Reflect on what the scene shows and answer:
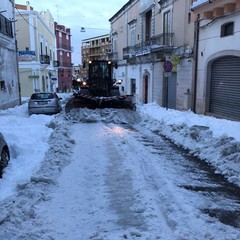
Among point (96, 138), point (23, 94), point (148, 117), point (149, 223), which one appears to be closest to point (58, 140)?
point (96, 138)

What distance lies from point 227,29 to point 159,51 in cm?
683

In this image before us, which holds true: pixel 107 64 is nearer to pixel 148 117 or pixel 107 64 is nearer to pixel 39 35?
pixel 148 117

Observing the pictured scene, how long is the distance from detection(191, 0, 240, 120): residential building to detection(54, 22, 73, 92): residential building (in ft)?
128

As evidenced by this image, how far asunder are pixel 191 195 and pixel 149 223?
4.12 feet

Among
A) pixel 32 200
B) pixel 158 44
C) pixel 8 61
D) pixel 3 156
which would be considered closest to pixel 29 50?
pixel 8 61

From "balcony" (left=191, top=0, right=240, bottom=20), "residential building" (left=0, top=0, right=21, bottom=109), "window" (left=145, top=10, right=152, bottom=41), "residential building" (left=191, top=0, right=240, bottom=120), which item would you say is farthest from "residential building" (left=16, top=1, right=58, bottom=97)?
"balcony" (left=191, top=0, right=240, bottom=20)

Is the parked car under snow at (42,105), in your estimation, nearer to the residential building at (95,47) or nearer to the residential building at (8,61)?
the residential building at (8,61)

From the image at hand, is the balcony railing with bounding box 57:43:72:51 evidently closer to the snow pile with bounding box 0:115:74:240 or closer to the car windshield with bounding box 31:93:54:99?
the car windshield with bounding box 31:93:54:99

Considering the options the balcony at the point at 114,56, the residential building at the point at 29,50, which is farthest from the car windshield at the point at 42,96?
the balcony at the point at 114,56

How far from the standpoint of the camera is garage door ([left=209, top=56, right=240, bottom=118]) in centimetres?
1213

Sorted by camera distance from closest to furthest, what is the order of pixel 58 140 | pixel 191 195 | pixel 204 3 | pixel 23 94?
1. pixel 191 195
2. pixel 58 140
3. pixel 204 3
4. pixel 23 94

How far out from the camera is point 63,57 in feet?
187

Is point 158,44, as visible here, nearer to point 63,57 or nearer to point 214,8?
point 214,8

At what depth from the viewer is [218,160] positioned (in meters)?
6.85
